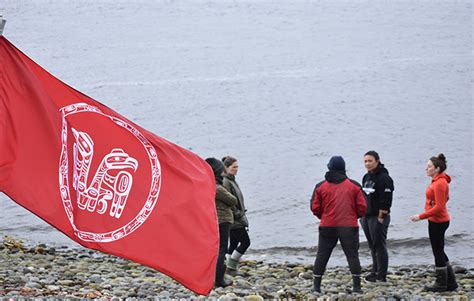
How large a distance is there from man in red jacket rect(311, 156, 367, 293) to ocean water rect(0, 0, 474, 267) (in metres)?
7.50

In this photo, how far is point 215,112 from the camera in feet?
135

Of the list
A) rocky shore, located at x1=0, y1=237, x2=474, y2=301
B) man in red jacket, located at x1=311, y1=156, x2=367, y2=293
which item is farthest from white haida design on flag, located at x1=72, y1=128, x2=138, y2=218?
man in red jacket, located at x1=311, y1=156, x2=367, y2=293

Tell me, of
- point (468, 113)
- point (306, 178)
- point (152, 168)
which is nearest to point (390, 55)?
point (468, 113)

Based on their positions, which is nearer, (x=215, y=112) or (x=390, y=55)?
(x=215, y=112)

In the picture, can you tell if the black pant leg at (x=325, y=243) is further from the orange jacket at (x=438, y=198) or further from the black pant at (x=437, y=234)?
the black pant at (x=437, y=234)

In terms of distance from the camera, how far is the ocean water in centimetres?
2619

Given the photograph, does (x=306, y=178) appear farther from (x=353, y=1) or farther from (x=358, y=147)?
(x=353, y=1)

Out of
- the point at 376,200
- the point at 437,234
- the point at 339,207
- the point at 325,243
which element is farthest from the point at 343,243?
the point at 437,234

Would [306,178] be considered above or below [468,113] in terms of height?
below

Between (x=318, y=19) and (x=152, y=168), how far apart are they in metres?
55.7

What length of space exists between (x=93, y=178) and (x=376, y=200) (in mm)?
5363

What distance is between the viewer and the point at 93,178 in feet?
21.1

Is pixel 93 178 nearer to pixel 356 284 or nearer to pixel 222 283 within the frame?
pixel 222 283

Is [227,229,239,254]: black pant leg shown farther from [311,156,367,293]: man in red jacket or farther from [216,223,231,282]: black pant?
[311,156,367,293]: man in red jacket
